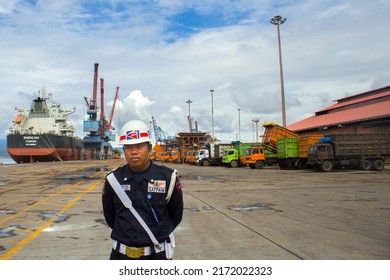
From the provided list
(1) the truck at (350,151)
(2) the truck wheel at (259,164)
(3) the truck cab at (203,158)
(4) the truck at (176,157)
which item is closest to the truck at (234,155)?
(3) the truck cab at (203,158)

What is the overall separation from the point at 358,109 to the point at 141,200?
46.2 m

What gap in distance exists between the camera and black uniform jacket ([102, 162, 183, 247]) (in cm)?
297

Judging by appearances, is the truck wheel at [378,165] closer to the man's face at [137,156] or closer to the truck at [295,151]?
the truck at [295,151]

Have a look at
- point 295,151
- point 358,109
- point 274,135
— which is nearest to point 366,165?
point 295,151

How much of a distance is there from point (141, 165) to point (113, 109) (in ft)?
419

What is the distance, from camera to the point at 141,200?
2.98 m

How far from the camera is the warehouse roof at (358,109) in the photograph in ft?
121

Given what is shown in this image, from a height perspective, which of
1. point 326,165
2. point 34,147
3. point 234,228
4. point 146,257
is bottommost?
point 234,228

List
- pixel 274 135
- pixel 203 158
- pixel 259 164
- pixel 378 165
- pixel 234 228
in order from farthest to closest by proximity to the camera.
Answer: pixel 203 158 < pixel 259 164 < pixel 274 135 < pixel 378 165 < pixel 234 228

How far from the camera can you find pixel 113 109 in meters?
127

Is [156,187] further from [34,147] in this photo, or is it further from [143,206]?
[34,147]

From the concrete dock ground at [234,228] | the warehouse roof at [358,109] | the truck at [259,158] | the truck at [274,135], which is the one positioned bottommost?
the concrete dock ground at [234,228]

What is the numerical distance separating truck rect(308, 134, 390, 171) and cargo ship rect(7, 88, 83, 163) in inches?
2036

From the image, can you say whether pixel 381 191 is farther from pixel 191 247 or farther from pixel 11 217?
pixel 11 217
